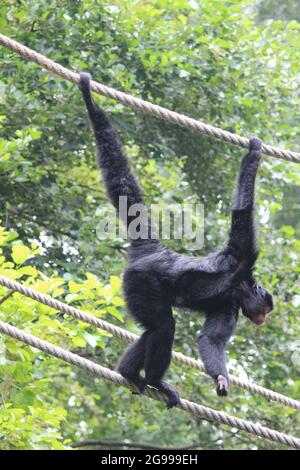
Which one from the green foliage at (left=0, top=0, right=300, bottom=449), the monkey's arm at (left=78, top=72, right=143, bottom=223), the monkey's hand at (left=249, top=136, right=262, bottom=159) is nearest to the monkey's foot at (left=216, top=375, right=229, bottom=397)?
the monkey's arm at (left=78, top=72, right=143, bottom=223)

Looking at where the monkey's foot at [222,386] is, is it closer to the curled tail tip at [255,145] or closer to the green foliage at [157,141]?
the curled tail tip at [255,145]

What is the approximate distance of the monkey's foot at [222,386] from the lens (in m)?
6.00

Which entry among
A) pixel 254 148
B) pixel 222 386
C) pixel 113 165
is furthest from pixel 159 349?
pixel 254 148

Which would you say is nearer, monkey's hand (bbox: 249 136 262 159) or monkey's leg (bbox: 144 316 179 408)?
monkey's leg (bbox: 144 316 179 408)

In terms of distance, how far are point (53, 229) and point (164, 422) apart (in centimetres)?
472

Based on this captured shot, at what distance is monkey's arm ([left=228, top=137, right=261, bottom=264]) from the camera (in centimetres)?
632

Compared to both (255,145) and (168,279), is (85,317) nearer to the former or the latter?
(168,279)

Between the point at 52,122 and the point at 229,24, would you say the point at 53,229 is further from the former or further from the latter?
the point at 229,24

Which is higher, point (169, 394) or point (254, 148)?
point (254, 148)

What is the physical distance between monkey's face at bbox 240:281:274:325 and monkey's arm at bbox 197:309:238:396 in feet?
0.41

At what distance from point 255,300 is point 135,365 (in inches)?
46.5

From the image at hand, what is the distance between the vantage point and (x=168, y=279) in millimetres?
6348

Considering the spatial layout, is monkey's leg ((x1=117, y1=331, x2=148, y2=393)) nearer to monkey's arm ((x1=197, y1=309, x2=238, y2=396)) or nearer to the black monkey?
the black monkey

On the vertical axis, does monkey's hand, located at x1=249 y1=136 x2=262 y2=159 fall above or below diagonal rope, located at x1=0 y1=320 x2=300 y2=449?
above
